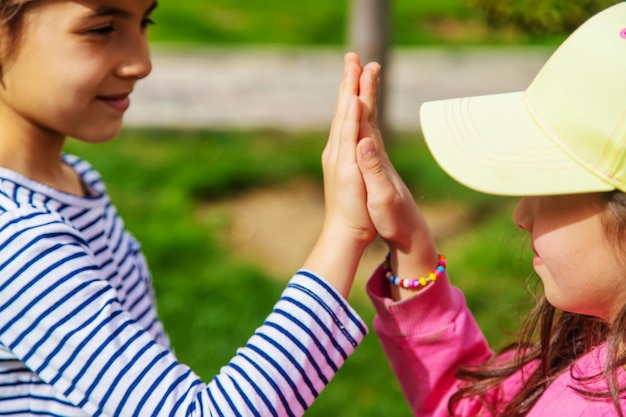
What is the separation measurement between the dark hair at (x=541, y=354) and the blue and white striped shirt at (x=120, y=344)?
11.3 inches

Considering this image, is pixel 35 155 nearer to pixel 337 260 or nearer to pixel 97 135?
pixel 97 135

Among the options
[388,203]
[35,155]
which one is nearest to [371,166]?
[388,203]

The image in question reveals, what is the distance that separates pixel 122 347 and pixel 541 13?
1.43 meters

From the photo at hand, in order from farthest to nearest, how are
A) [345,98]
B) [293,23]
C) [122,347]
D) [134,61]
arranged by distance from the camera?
[293,23], [134,61], [345,98], [122,347]

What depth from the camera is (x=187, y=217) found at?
15.9 ft

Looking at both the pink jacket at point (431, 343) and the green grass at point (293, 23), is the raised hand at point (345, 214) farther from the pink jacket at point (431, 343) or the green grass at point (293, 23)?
the green grass at point (293, 23)

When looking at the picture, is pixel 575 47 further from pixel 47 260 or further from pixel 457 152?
pixel 47 260

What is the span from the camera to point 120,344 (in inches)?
61.4

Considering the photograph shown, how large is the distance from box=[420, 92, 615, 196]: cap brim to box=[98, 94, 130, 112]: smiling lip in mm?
642

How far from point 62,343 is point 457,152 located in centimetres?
70

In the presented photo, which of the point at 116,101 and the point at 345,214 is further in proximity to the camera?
the point at 116,101

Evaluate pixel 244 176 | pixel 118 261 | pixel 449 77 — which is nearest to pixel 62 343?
pixel 118 261

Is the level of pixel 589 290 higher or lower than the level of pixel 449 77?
lower

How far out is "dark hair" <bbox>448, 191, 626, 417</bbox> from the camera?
5.34 feet
